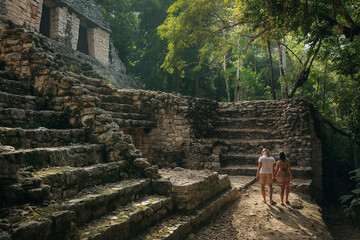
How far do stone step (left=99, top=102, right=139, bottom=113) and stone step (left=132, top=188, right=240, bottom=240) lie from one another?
4.68 meters

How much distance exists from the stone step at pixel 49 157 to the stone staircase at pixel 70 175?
11 millimetres

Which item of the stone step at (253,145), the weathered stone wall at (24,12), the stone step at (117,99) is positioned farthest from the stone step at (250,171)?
the weathered stone wall at (24,12)

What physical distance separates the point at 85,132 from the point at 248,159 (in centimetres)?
665

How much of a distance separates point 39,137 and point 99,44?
1269 cm

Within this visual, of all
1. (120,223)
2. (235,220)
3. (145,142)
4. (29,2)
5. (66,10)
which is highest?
(66,10)

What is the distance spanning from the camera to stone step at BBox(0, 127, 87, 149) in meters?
3.64

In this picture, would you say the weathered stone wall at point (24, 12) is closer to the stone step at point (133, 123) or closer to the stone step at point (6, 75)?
the stone step at point (6, 75)

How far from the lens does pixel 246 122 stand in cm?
1169

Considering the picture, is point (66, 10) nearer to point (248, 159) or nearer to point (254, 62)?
point (248, 159)

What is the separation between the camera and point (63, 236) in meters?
2.58

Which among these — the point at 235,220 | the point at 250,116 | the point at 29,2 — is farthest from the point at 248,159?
the point at 29,2

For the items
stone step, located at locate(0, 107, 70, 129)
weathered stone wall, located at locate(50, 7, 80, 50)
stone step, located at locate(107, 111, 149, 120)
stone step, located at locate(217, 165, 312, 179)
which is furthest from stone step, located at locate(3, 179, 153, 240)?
weathered stone wall, located at locate(50, 7, 80, 50)

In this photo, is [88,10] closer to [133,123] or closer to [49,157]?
[133,123]

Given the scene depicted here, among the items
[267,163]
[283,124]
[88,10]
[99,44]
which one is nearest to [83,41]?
[99,44]
